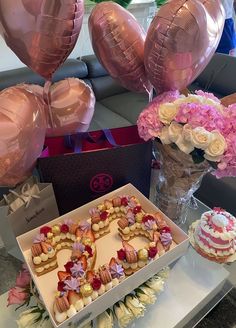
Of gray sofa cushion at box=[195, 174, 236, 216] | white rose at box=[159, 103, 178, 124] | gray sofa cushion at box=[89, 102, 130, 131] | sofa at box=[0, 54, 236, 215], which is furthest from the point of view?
gray sofa cushion at box=[89, 102, 130, 131]

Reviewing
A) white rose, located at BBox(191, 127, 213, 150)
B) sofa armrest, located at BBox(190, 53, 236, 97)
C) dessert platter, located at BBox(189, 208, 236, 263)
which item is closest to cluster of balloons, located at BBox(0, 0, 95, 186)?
white rose, located at BBox(191, 127, 213, 150)

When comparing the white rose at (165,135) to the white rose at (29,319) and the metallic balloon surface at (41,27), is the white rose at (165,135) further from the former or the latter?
the white rose at (29,319)

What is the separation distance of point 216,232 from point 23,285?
0.50m

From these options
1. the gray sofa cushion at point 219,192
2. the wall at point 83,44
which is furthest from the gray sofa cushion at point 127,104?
the gray sofa cushion at point 219,192

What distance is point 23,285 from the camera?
0.65 meters

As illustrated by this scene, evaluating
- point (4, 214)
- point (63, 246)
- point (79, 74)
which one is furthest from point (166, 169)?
point (79, 74)

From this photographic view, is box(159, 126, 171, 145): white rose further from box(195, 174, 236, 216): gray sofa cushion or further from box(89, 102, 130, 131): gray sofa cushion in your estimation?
box(89, 102, 130, 131): gray sofa cushion

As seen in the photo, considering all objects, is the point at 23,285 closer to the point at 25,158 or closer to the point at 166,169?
the point at 25,158

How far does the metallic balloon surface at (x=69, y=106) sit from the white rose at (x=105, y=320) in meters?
0.47

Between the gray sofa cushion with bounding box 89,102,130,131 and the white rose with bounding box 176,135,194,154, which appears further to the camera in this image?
the gray sofa cushion with bounding box 89,102,130,131

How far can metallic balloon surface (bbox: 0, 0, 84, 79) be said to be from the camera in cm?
52

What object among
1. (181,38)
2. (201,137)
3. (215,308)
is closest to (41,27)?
(181,38)

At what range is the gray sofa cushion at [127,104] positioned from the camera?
219cm

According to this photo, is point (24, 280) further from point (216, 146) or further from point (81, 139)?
point (216, 146)
